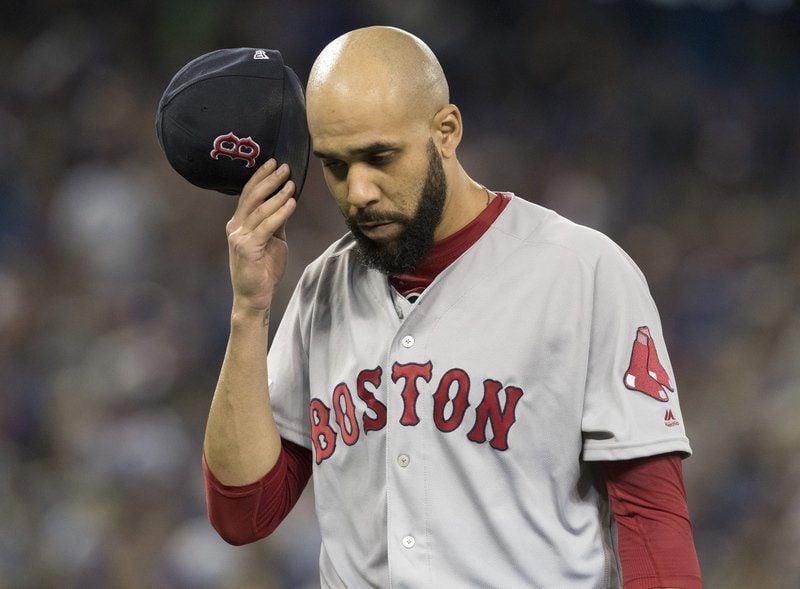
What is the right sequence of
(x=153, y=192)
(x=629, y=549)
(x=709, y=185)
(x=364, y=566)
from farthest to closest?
(x=709, y=185) < (x=153, y=192) < (x=364, y=566) < (x=629, y=549)

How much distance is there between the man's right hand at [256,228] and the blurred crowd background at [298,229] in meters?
2.34

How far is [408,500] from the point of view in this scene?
5.39 ft

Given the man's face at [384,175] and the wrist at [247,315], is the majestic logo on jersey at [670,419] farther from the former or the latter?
the wrist at [247,315]

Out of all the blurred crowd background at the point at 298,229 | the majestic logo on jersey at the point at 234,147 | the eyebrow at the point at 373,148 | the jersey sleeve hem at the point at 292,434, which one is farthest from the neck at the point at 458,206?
the blurred crowd background at the point at 298,229

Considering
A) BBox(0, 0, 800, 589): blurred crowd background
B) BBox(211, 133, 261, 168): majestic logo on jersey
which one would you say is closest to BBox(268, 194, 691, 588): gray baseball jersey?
BBox(211, 133, 261, 168): majestic logo on jersey

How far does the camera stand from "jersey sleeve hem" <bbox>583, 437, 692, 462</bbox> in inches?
60.8

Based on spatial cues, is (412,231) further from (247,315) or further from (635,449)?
(635,449)

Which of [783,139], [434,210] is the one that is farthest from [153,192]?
[434,210]

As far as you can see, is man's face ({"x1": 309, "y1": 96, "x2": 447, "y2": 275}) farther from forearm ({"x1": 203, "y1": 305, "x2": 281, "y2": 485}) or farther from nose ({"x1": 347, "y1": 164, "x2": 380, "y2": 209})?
forearm ({"x1": 203, "y1": 305, "x2": 281, "y2": 485})

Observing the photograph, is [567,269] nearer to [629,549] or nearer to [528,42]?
[629,549]

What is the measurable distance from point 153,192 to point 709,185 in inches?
96.0

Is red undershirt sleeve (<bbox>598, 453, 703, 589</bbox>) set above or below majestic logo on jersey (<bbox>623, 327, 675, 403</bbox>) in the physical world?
below

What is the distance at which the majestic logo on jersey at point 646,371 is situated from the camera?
1.58m

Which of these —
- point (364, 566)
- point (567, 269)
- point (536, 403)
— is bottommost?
point (364, 566)
